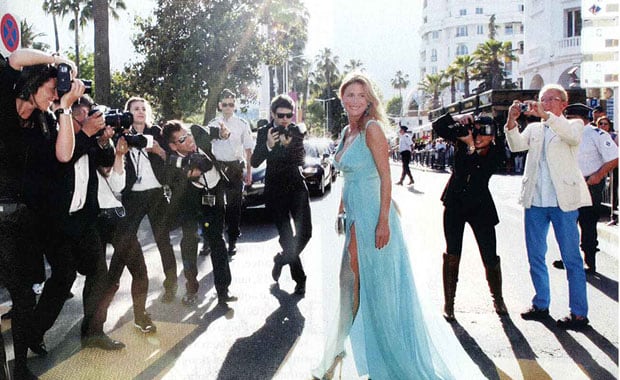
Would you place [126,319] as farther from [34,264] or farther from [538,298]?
[538,298]

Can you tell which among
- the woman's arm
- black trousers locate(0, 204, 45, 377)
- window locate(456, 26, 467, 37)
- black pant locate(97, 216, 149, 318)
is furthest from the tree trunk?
window locate(456, 26, 467, 37)

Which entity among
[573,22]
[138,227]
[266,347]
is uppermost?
[573,22]

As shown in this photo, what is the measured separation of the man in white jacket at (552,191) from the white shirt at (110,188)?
10.0ft

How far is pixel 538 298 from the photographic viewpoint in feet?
15.9

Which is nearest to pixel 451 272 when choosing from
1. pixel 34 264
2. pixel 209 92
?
pixel 34 264

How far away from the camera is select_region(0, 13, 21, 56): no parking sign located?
19.8ft

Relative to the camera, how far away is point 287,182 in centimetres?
556

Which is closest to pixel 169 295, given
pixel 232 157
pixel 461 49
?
pixel 232 157

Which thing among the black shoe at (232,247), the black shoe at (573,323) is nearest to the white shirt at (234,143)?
the black shoe at (232,247)

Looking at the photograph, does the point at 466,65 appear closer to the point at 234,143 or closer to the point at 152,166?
the point at 234,143

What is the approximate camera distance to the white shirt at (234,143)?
25.2 ft

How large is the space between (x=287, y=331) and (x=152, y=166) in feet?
5.91

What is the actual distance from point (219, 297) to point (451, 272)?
6.68ft

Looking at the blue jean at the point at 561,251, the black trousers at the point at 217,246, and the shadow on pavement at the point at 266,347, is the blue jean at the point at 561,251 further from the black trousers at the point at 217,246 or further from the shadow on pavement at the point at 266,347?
the black trousers at the point at 217,246
